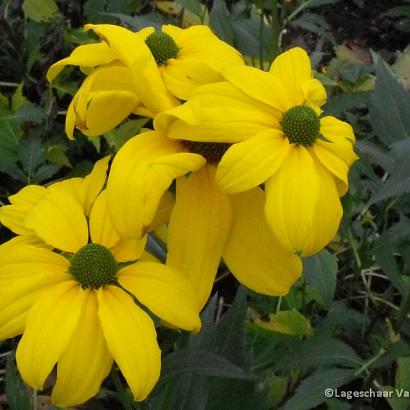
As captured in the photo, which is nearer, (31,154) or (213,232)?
(213,232)

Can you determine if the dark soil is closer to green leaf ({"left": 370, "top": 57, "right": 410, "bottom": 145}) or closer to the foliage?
the foliage

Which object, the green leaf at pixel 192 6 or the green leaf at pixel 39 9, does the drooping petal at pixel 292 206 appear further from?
the green leaf at pixel 39 9

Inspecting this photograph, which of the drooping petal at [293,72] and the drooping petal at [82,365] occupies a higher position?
the drooping petal at [293,72]

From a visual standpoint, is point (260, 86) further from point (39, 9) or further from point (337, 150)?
point (39, 9)

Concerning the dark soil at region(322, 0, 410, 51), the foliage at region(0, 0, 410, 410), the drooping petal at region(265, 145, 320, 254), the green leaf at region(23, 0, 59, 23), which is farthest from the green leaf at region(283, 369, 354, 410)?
the dark soil at region(322, 0, 410, 51)

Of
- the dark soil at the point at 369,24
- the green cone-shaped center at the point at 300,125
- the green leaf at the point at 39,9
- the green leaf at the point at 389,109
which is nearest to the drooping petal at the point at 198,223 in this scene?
the green cone-shaped center at the point at 300,125

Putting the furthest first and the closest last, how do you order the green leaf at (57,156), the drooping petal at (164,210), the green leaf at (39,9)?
1. the green leaf at (39,9)
2. the green leaf at (57,156)
3. the drooping petal at (164,210)

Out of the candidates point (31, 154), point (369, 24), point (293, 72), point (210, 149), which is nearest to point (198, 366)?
point (210, 149)
